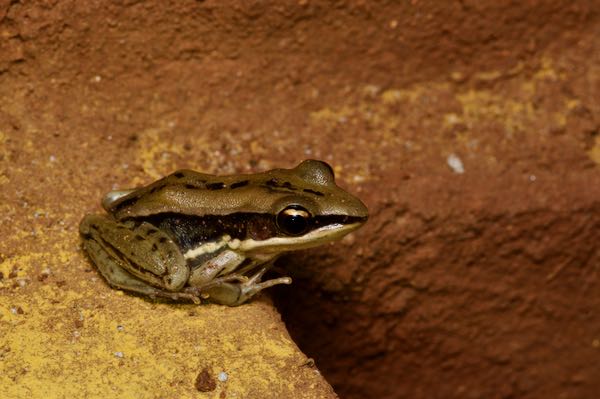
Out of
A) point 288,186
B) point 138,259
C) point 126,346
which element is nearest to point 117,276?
point 138,259

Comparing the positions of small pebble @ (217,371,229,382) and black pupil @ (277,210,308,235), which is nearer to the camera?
small pebble @ (217,371,229,382)

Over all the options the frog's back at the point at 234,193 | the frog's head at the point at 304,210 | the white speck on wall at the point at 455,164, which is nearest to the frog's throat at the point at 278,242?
the frog's head at the point at 304,210

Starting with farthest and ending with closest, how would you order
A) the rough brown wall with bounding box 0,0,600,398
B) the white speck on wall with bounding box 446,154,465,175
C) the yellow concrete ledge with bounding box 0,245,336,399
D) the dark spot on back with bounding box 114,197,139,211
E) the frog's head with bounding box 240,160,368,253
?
the white speck on wall with bounding box 446,154,465,175
the rough brown wall with bounding box 0,0,600,398
the dark spot on back with bounding box 114,197,139,211
the frog's head with bounding box 240,160,368,253
the yellow concrete ledge with bounding box 0,245,336,399

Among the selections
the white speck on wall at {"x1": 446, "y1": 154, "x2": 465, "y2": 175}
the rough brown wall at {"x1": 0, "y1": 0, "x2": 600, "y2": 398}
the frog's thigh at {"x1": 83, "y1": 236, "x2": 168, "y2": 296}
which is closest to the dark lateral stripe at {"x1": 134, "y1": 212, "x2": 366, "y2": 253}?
the frog's thigh at {"x1": 83, "y1": 236, "x2": 168, "y2": 296}

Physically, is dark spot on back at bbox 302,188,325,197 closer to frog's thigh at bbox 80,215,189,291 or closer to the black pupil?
the black pupil

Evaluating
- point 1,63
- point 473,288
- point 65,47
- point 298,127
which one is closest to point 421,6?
point 298,127

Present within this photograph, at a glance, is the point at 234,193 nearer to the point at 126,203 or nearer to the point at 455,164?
the point at 126,203
